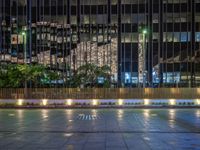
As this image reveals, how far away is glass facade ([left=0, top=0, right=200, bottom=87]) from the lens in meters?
90.0

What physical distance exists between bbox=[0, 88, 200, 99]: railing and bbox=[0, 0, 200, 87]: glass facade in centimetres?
3036

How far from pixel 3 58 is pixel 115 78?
71.1 ft

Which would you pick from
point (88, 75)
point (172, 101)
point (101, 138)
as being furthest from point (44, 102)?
point (101, 138)

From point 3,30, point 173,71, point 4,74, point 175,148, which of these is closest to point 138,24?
point 173,71

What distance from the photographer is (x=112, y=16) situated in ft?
304

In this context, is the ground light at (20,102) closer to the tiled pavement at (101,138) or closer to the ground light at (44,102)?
the ground light at (44,102)

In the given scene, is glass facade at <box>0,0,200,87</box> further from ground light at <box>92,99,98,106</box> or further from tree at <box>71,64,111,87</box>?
ground light at <box>92,99,98,106</box>

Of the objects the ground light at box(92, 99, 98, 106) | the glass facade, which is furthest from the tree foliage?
the glass facade

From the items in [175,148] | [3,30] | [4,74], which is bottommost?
[175,148]

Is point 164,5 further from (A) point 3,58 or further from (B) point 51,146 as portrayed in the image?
(B) point 51,146

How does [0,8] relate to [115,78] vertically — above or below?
above

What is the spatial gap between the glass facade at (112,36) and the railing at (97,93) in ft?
99.6

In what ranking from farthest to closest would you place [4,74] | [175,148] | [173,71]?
[173,71] < [4,74] < [175,148]

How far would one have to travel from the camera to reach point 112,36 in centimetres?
9194
